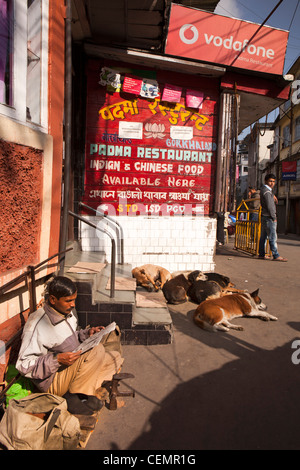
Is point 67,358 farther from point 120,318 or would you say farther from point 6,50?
point 6,50

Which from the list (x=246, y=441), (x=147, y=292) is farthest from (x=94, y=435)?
(x=147, y=292)

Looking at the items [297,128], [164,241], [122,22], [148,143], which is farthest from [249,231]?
[297,128]

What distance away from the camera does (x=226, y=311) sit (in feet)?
14.9

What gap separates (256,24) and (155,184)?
4025 millimetres

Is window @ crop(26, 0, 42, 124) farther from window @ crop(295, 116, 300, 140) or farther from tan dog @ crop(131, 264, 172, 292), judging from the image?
window @ crop(295, 116, 300, 140)

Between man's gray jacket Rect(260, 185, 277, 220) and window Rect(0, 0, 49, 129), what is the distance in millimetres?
6742

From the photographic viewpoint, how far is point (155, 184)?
6.54m

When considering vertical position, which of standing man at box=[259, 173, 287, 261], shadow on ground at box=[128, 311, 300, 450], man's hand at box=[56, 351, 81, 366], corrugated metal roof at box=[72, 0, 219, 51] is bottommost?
shadow on ground at box=[128, 311, 300, 450]

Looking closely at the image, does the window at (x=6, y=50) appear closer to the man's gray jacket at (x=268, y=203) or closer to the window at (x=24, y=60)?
the window at (x=24, y=60)

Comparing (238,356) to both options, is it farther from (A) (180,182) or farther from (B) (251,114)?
(B) (251,114)

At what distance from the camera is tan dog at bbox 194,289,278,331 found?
434 centimetres

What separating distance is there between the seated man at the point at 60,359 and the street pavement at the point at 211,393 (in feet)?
0.89

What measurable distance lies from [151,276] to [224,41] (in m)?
5.13

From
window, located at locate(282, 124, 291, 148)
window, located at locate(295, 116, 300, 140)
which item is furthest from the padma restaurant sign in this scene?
window, located at locate(282, 124, 291, 148)
